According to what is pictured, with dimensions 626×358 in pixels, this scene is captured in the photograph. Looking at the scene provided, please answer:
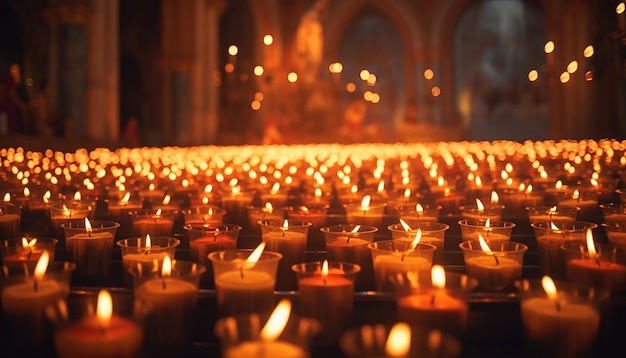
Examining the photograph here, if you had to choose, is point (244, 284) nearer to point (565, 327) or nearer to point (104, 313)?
point (104, 313)

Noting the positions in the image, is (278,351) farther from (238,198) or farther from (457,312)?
(238,198)

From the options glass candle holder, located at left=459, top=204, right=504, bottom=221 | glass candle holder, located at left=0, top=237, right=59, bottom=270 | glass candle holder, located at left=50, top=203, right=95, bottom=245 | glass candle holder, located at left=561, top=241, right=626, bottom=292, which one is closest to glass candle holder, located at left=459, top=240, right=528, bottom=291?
glass candle holder, located at left=561, top=241, right=626, bottom=292

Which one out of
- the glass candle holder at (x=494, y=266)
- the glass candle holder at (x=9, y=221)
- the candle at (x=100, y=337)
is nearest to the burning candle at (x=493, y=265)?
the glass candle holder at (x=494, y=266)

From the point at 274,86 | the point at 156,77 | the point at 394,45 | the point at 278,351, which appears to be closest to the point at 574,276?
the point at 278,351

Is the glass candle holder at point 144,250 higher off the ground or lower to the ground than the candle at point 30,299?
higher

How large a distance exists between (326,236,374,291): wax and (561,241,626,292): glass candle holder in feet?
2.22

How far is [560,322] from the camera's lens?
140 centimetres

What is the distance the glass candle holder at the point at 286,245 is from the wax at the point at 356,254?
4.8 inches

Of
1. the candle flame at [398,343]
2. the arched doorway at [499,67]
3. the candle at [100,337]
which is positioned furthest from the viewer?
the arched doorway at [499,67]

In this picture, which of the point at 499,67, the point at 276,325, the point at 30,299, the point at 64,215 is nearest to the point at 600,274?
the point at 276,325

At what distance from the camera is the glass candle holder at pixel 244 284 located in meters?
1.65

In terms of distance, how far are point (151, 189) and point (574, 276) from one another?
258 cm

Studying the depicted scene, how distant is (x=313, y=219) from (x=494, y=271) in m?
1.10

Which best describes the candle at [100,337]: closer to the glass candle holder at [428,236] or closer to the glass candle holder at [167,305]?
the glass candle holder at [167,305]
